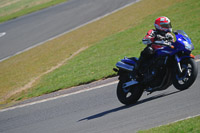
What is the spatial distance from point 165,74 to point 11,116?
4496mm

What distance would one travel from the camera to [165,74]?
7.46 metres

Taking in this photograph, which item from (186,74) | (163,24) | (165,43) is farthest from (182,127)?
(163,24)

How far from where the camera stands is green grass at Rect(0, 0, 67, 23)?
Result: 3259 centimetres

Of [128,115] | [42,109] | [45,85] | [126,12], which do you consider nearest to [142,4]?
[126,12]

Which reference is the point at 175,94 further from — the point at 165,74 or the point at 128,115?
the point at 128,115

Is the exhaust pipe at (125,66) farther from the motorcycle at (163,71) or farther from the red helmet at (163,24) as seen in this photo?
the red helmet at (163,24)

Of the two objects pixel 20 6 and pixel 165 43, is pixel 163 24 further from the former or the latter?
pixel 20 6

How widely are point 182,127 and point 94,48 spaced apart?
1106 centimetres

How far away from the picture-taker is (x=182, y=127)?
5.46 meters

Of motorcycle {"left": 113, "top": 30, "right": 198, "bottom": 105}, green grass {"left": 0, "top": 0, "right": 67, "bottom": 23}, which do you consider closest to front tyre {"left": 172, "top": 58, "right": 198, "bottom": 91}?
motorcycle {"left": 113, "top": 30, "right": 198, "bottom": 105}

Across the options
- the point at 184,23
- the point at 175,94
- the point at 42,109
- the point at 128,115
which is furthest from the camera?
the point at 184,23

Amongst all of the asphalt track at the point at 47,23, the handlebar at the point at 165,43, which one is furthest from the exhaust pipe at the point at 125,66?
the asphalt track at the point at 47,23

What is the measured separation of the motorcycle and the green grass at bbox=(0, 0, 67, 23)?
24.4 m

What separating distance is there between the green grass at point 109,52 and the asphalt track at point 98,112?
1.59 m
